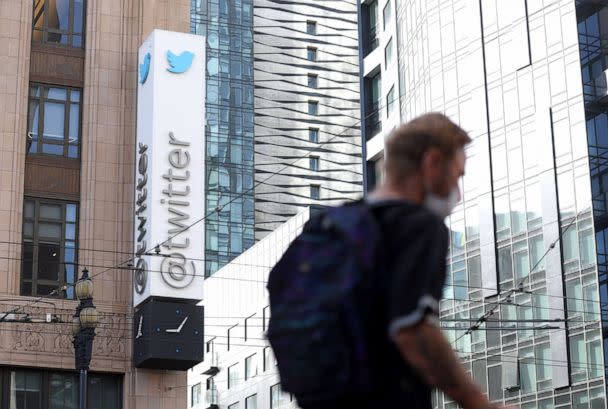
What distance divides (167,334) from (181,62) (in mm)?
7607

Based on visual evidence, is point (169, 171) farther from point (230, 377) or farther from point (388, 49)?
point (230, 377)

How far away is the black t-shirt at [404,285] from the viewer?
4078 millimetres

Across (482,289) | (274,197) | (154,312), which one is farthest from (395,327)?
(274,197)

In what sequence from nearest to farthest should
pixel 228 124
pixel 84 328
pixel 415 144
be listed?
pixel 415 144
pixel 84 328
pixel 228 124

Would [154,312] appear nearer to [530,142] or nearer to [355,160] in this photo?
[530,142]

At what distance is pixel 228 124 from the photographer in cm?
10488

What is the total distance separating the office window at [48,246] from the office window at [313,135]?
73283mm

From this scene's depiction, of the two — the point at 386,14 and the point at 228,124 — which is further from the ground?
the point at 228,124

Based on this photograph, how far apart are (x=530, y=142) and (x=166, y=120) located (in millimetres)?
28426

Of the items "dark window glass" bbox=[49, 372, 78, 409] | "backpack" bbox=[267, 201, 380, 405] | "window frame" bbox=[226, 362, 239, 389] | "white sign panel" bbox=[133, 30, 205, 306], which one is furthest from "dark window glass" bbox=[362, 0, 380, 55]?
"backpack" bbox=[267, 201, 380, 405]

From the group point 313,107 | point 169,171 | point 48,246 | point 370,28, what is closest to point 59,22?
point 169,171

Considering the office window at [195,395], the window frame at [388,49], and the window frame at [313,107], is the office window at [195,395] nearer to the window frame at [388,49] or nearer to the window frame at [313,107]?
the window frame at [313,107]

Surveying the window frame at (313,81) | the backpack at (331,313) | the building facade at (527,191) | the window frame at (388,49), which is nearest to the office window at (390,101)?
the window frame at (388,49)

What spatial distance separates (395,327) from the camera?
407 cm
